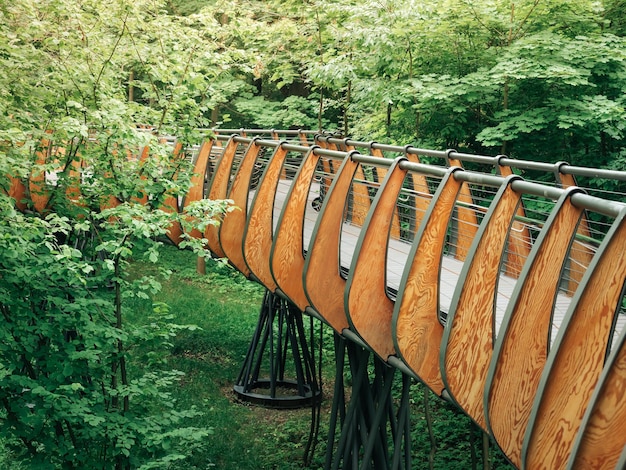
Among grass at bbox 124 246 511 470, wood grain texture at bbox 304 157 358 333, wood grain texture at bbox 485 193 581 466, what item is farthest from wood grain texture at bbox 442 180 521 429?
grass at bbox 124 246 511 470

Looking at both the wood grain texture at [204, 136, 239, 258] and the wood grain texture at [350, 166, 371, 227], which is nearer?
the wood grain texture at [204, 136, 239, 258]

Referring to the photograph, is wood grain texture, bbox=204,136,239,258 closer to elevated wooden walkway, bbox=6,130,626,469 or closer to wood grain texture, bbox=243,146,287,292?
wood grain texture, bbox=243,146,287,292

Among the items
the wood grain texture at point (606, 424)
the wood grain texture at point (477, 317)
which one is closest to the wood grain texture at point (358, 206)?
the wood grain texture at point (477, 317)

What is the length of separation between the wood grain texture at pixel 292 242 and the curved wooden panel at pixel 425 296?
2.07 meters

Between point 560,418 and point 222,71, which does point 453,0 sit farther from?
point 560,418

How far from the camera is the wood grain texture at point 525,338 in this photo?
3.31 m

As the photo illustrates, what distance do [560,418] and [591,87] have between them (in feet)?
27.7

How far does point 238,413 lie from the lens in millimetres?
12727

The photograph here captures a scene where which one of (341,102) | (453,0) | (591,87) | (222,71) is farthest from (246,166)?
A: (341,102)

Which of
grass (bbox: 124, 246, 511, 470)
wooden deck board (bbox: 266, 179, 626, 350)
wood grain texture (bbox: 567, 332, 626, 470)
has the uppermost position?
wood grain texture (bbox: 567, 332, 626, 470)

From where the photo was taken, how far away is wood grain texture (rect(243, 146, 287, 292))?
746 cm

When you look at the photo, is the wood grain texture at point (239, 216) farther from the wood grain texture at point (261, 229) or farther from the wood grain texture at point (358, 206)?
the wood grain texture at point (358, 206)

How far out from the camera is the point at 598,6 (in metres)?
10.2

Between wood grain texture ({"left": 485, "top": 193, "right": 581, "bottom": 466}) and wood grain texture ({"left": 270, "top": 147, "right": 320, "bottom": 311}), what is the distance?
10.5ft
